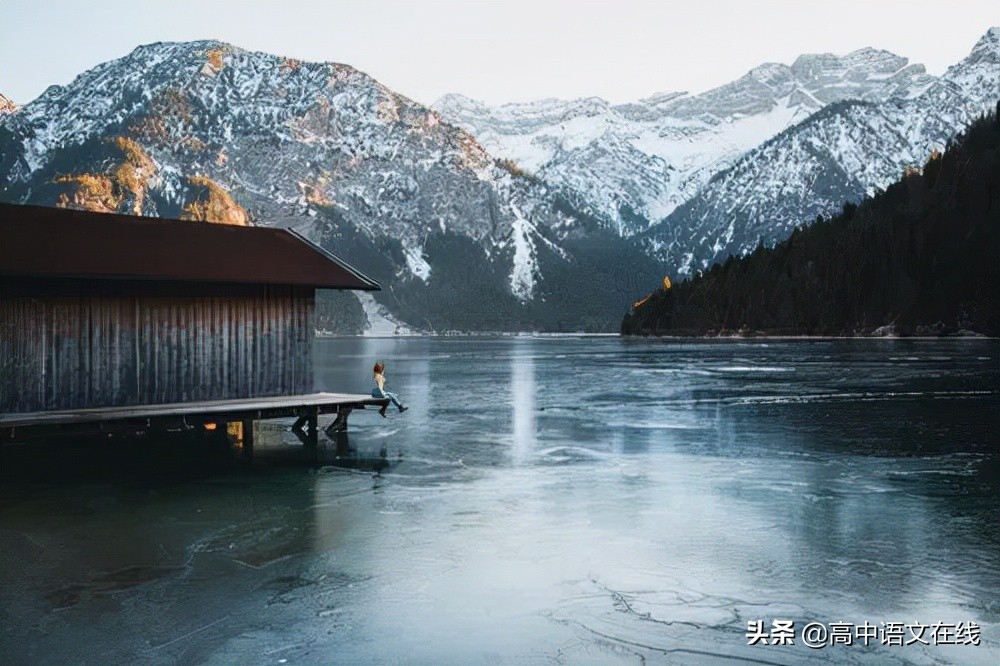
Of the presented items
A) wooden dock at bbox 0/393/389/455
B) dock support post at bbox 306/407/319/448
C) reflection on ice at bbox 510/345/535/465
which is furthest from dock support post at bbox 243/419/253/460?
reflection on ice at bbox 510/345/535/465

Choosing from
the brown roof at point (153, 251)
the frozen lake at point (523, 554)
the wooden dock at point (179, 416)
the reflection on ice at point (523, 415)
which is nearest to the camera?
the frozen lake at point (523, 554)

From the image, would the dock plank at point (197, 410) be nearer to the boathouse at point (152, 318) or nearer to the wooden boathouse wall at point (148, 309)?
the boathouse at point (152, 318)

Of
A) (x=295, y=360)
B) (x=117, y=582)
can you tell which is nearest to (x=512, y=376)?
(x=295, y=360)

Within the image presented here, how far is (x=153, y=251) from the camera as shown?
1130 inches

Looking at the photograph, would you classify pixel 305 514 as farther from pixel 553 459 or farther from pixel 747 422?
pixel 747 422

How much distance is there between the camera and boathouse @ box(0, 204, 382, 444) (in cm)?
2588

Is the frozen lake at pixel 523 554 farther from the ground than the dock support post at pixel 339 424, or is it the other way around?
the dock support post at pixel 339 424

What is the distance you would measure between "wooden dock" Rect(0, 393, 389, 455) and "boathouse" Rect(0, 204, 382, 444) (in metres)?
0.07

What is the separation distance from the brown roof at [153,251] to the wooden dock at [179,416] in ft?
12.3

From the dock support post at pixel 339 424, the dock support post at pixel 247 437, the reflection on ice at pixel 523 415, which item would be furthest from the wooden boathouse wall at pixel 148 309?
the reflection on ice at pixel 523 415

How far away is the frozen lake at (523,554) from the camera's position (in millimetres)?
10852

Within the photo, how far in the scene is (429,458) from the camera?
26.9 meters

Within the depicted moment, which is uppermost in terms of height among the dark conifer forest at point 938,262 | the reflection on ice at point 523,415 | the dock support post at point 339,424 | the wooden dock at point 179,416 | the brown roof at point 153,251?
the dark conifer forest at point 938,262

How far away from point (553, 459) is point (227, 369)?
10881mm
